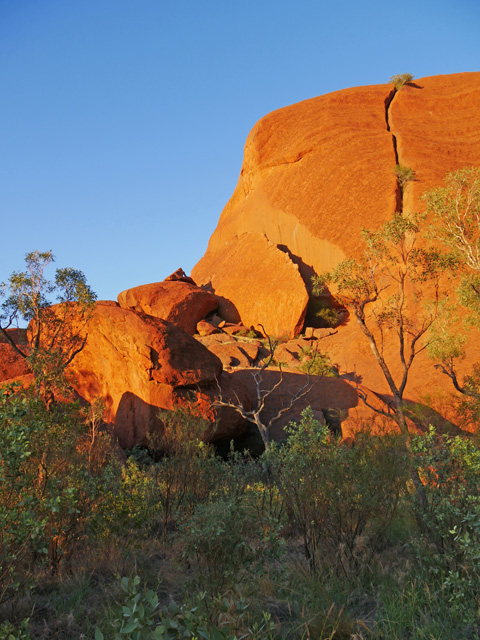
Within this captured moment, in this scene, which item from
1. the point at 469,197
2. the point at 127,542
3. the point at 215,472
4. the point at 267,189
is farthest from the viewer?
the point at 267,189

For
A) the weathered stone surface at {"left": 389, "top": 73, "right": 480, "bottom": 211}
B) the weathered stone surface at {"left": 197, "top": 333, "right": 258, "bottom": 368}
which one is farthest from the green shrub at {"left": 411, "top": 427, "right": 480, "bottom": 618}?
the weathered stone surface at {"left": 389, "top": 73, "right": 480, "bottom": 211}

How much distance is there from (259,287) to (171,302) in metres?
5.89

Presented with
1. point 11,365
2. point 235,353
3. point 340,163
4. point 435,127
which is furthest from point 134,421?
point 435,127

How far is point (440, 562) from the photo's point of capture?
13.3 ft

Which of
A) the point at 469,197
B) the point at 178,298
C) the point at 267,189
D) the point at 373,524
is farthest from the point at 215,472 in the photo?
the point at 267,189

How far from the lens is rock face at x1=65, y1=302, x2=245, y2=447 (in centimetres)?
1329

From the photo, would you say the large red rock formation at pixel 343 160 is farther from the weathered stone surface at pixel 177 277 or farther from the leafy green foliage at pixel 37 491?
the leafy green foliage at pixel 37 491

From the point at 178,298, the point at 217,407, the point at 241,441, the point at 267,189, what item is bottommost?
the point at 241,441

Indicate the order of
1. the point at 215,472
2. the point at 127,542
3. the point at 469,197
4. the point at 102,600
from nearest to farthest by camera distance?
the point at 102,600 < the point at 127,542 < the point at 215,472 < the point at 469,197

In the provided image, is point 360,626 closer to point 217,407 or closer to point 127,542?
point 127,542

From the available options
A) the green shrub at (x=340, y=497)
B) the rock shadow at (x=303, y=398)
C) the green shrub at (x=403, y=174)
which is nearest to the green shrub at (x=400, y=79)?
the green shrub at (x=403, y=174)

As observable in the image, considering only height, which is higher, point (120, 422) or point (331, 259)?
point (331, 259)

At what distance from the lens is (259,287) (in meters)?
30.7

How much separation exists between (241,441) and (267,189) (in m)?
25.2
